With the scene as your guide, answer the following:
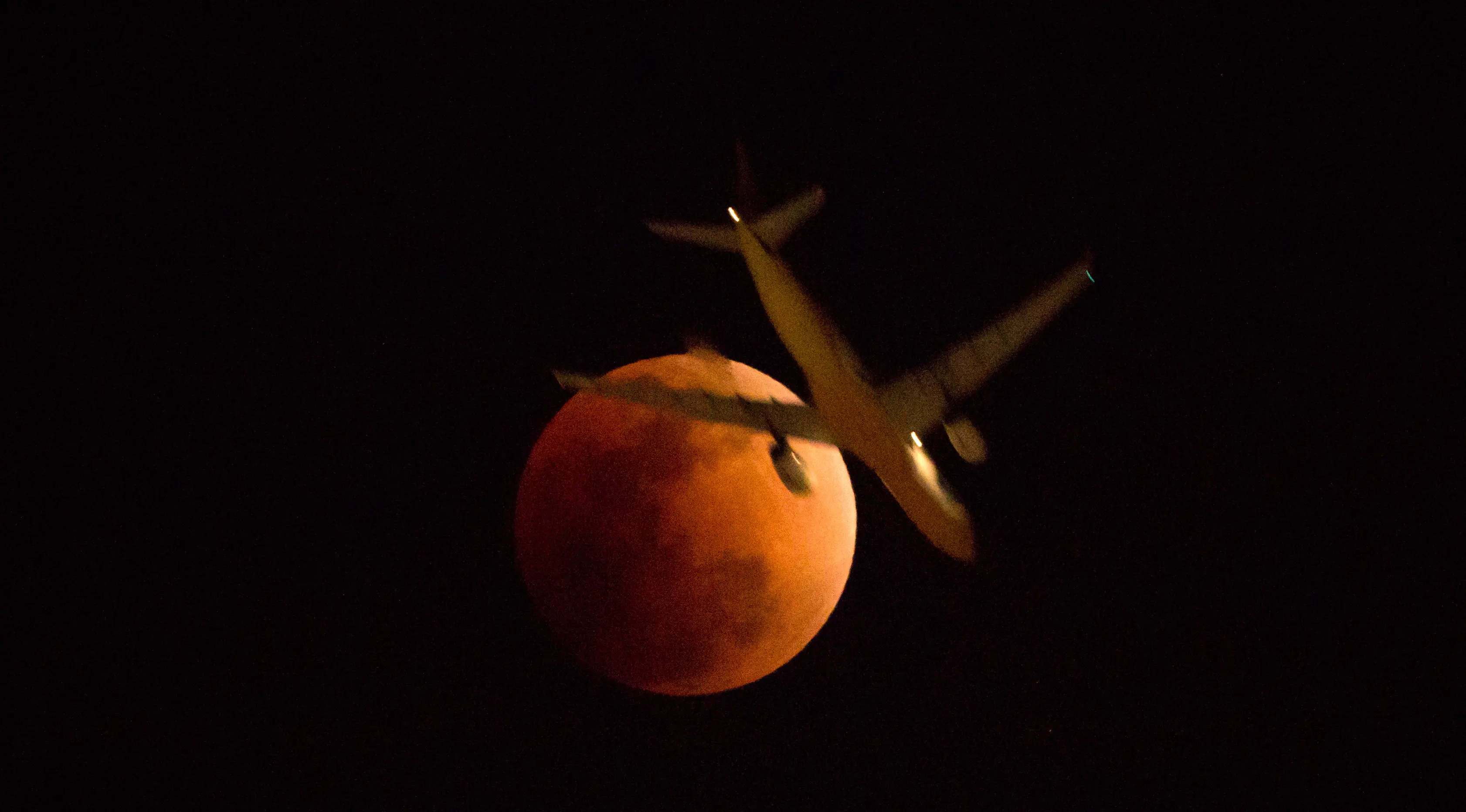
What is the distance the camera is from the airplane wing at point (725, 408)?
2262 millimetres

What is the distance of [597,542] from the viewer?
2559mm

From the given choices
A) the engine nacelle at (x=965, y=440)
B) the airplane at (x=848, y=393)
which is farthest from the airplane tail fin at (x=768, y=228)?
the engine nacelle at (x=965, y=440)

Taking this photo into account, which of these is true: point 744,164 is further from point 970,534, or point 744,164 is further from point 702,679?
point 702,679

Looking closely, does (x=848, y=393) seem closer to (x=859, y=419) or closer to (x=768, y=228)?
(x=859, y=419)

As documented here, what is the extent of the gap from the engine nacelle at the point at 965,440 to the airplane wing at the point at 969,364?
0.14ft

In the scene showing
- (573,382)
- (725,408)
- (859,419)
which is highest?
(573,382)

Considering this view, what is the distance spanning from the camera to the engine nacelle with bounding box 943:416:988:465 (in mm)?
2340

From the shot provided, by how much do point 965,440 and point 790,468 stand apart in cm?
54

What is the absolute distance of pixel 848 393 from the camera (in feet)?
5.93

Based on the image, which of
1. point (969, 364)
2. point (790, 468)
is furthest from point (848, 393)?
point (969, 364)

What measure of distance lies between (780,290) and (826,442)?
47 cm

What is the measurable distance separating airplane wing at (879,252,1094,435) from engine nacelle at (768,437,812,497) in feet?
1.06

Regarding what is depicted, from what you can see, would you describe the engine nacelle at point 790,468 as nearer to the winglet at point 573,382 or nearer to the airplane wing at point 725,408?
the airplane wing at point 725,408

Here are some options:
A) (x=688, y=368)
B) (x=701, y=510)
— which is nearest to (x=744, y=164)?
(x=688, y=368)
